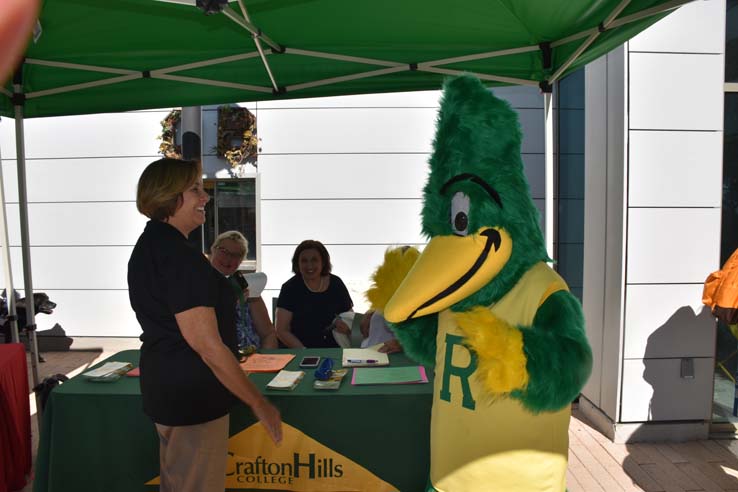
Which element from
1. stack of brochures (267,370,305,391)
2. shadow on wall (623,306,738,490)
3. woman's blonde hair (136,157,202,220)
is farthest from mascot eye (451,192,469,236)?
shadow on wall (623,306,738,490)

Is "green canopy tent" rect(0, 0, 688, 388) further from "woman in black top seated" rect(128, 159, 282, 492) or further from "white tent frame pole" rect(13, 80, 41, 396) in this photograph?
"woman in black top seated" rect(128, 159, 282, 492)

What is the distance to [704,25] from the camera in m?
3.36

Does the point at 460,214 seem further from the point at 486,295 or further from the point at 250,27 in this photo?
the point at 250,27

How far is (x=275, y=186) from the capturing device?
5.96 meters

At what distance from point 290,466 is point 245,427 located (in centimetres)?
26

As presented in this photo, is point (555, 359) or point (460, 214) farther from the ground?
point (460, 214)

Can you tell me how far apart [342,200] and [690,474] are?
161 inches

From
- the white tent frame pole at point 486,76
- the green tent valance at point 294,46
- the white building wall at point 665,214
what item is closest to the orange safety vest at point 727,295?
the white building wall at point 665,214

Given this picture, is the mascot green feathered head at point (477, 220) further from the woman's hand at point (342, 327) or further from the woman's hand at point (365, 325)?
the woman's hand at point (365, 325)

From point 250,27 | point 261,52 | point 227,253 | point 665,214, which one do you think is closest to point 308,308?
point 227,253

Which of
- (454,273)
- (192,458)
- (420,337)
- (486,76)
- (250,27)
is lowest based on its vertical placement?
(192,458)

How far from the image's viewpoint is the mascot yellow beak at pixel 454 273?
151 cm

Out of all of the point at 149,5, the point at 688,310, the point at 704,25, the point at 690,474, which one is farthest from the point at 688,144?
the point at 149,5

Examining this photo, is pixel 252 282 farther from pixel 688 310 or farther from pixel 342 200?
pixel 688 310
